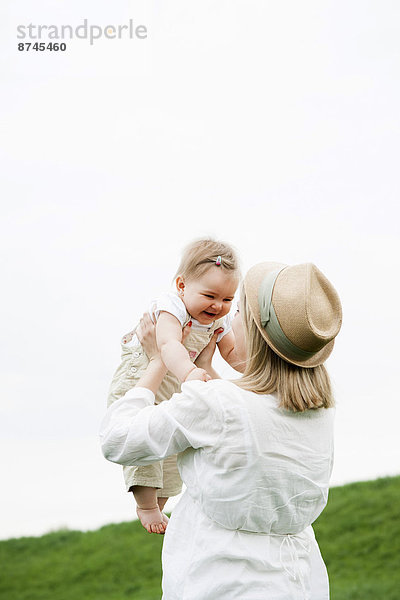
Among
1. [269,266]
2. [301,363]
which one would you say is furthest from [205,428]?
[269,266]

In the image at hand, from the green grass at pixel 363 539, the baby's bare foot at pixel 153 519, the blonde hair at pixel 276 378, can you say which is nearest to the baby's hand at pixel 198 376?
the blonde hair at pixel 276 378

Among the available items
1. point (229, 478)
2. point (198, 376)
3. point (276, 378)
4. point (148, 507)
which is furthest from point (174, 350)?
point (148, 507)

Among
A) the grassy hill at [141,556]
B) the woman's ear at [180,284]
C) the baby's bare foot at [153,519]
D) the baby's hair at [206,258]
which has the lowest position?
the grassy hill at [141,556]

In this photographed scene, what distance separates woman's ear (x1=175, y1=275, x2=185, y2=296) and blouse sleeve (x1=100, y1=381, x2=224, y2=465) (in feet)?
2.77

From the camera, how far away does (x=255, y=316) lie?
2.81 metres

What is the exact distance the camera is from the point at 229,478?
8.93 feet

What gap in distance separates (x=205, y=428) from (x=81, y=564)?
9686 mm

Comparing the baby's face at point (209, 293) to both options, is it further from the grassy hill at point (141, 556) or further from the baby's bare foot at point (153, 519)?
the grassy hill at point (141, 556)

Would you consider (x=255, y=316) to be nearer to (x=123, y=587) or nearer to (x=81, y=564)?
(x=123, y=587)

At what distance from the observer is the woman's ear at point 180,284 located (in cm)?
353

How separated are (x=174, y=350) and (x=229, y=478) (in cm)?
64

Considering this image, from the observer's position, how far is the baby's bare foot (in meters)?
3.40

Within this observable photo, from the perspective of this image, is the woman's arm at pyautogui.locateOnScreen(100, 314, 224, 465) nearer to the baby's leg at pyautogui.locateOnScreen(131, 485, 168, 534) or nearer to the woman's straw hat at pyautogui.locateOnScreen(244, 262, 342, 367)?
the woman's straw hat at pyautogui.locateOnScreen(244, 262, 342, 367)

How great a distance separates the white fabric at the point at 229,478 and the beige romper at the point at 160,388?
21.7 inches
